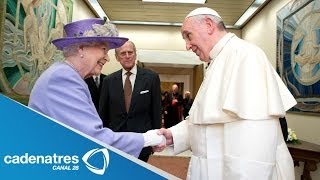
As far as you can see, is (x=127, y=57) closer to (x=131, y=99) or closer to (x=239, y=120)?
(x=131, y=99)

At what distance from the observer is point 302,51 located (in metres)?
5.29

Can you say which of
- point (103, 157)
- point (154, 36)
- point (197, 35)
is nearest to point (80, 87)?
point (103, 157)

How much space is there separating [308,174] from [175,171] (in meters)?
2.26

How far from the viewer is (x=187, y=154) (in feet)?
26.8

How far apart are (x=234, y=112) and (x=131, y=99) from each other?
65.6 inches

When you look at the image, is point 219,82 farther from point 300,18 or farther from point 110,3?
point 110,3

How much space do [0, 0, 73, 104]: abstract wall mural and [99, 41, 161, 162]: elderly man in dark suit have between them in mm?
1093

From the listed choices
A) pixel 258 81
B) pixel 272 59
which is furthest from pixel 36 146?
pixel 272 59

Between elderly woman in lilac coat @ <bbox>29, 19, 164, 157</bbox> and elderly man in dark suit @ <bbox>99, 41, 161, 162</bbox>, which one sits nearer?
elderly woman in lilac coat @ <bbox>29, 19, 164, 157</bbox>

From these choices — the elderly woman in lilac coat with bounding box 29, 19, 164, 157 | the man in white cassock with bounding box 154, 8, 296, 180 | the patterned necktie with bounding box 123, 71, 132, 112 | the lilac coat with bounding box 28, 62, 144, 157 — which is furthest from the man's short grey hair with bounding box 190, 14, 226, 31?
the patterned necktie with bounding box 123, 71, 132, 112

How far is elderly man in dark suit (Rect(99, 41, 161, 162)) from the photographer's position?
315cm

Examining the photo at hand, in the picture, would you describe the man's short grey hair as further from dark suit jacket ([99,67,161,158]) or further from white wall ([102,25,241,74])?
Answer: white wall ([102,25,241,74])

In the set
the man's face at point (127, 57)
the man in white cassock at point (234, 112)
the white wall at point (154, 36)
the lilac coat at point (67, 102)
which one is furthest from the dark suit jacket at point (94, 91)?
the white wall at point (154, 36)

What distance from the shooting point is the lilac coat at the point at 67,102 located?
129 cm
